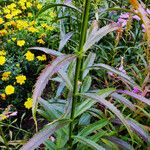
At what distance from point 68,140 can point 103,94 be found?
30 centimetres

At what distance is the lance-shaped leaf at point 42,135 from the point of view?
1.09 metres

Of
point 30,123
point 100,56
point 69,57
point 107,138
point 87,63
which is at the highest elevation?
point 69,57

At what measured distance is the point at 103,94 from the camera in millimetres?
1283

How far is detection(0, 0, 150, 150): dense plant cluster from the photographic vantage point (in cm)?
112

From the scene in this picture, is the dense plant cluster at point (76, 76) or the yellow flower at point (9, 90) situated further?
the yellow flower at point (9, 90)

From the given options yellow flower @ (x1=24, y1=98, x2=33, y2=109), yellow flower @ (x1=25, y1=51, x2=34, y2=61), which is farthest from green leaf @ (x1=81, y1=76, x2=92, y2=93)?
yellow flower @ (x1=25, y1=51, x2=34, y2=61)

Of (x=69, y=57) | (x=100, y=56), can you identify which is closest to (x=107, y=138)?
(x=69, y=57)

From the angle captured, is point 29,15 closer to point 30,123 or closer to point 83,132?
point 30,123

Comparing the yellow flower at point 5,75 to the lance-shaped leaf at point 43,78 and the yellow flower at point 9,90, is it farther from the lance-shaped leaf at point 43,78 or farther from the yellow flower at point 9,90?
the lance-shaped leaf at point 43,78

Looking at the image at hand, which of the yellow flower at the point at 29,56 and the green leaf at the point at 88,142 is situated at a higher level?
the yellow flower at the point at 29,56

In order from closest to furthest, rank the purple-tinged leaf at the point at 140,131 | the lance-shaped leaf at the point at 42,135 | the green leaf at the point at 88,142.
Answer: the lance-shaped leaf at the point at 42,135 < the green leaf at the point at 88,142 < the purple-tinged leaf at the point at 140,131

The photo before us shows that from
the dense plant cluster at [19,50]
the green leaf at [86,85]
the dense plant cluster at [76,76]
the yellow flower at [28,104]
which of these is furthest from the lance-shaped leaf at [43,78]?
the yellow flower at [28,104]

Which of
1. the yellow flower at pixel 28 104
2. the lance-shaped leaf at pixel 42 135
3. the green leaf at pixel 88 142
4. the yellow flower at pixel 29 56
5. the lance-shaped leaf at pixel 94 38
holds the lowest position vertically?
the yellow flower at pixel 28 104

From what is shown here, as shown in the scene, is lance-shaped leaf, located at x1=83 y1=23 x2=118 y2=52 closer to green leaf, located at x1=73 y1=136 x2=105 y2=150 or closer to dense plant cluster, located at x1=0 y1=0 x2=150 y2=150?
dense plant cluster, located at x1=0 y1=0 x2=150 y2=150
